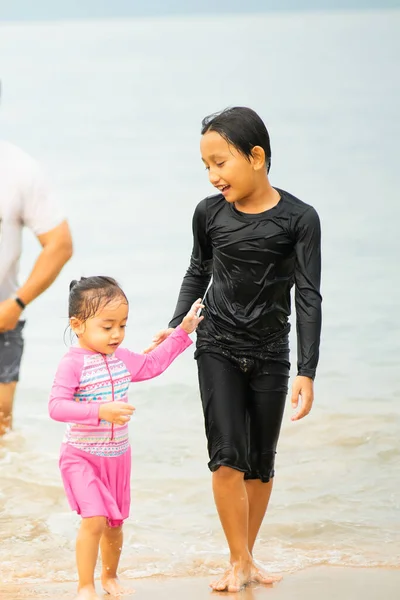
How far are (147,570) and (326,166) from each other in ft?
26.0

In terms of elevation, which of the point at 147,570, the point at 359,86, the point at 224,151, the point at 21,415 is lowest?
the point at 147,570

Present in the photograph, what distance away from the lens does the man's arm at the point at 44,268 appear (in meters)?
5.04

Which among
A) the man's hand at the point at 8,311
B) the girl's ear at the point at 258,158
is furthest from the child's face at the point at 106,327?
the man's hand at the point at 8,311

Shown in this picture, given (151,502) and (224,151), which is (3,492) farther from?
(224,151)

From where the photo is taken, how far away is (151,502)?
5297 mm

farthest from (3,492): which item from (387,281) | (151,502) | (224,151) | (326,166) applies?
(326,166)

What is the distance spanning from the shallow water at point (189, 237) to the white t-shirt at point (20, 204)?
114 centimetres

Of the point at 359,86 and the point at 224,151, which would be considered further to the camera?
the point at 359,86

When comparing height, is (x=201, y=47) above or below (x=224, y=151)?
above

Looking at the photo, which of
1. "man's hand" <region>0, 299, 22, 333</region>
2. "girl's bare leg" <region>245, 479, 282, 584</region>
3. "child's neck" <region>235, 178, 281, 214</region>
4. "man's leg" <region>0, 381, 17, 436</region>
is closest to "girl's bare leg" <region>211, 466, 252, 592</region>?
"girl's bare leg" <region>245, 479, 282, 584</region>

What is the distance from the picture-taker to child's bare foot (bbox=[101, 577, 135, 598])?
145 inches

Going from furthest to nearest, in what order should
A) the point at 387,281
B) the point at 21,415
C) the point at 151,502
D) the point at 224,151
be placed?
the point at 387,281, the point at 21,415, the point at 151,502, the point at 224,151

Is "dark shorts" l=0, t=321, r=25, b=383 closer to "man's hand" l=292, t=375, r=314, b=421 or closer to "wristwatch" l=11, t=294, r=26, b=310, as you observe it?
"wristwatch" l=11, t=294, r=26, b=310

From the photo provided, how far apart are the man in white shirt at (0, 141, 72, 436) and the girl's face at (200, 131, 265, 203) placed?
150cm
